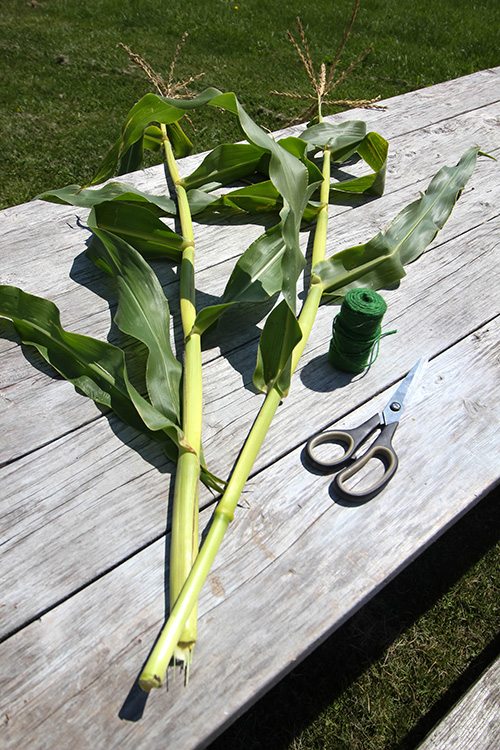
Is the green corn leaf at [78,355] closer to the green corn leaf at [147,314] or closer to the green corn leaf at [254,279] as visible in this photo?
the green corn leaf at [147,314]

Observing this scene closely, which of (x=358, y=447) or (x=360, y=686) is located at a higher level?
(x=358, y=447)

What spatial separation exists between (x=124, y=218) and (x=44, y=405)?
0.62 m

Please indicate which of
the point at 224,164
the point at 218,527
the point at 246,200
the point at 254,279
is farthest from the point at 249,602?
the point at 224,164

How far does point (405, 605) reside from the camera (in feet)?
6.07

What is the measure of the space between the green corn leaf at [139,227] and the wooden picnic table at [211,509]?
0.09 m

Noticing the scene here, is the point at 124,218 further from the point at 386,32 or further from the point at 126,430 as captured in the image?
the point at 386,32

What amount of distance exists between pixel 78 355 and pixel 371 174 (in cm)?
120

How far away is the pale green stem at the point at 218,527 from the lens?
918mm

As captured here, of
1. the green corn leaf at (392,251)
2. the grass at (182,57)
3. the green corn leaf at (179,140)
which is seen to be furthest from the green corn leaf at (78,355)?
the grass at (182,57)

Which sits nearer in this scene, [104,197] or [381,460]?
[381,460]

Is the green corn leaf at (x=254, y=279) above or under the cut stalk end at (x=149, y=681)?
above

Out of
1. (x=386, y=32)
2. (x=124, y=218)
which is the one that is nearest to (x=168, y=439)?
(x=124, y=218)

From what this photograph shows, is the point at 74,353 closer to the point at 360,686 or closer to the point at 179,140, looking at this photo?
the point at 360,686

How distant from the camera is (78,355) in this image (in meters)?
1.39
